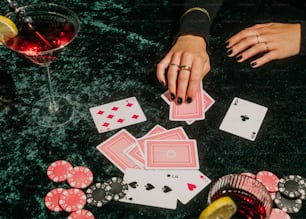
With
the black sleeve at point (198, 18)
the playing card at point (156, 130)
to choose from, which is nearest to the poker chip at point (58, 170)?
the playing card at point (156, 130)

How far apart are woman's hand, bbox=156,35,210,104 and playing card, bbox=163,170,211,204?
0.37 m

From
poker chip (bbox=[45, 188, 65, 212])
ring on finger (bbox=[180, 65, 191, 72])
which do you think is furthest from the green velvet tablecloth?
ring on finger (bbox=[180, 65, 191, 72])

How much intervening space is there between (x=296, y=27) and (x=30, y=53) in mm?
1433

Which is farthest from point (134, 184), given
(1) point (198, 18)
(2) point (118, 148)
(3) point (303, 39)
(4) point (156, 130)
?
(3) point (303, 39)

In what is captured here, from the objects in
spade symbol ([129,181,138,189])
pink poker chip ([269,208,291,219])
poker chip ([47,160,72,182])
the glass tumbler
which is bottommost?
poker chip ([47,160,72,182])

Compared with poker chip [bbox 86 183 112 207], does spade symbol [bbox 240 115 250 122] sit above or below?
above

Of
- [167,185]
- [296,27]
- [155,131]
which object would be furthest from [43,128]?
[296,27]

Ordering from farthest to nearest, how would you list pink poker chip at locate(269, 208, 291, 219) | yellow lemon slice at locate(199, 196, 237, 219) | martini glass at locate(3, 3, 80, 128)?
martini glass at locate(3, 3, 80, 128)
pink poker chip at locate(269, 208, 291, 219)
yellow lemon slice at locate(199, 196, 237, 219)

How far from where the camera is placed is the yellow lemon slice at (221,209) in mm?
1356

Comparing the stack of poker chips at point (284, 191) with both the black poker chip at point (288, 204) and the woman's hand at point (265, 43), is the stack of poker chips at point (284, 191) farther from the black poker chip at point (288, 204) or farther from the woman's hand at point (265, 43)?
the woman's hand at point (265, 43)

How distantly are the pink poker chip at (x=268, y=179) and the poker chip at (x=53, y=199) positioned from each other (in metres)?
0.77

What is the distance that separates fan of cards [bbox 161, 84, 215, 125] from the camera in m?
1.92

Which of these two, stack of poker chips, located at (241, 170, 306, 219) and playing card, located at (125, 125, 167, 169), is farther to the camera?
playing card, located at (125, 125, 167, 169)

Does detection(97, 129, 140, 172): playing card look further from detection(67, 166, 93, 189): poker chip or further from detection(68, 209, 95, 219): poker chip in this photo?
detection(68, 209, 95, 219): poker chip
